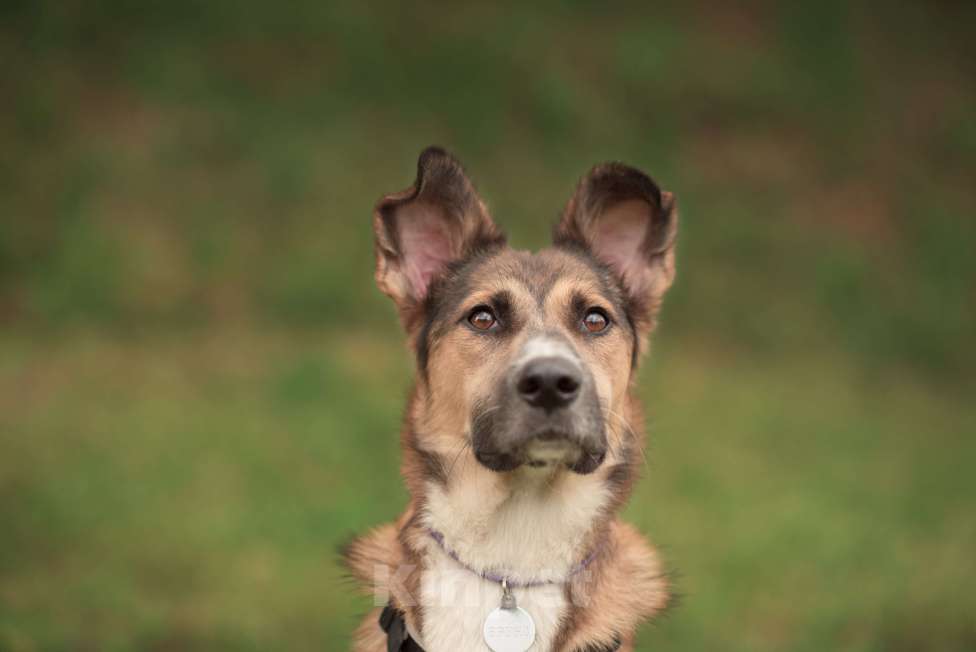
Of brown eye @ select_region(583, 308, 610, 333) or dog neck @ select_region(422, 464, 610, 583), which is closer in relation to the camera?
dog neck @ select_region(422, 464, 610, 583)

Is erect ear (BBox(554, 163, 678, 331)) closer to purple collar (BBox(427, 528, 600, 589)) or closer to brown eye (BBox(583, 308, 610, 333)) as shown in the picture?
brown eye (BBox(583, 308, 610, 333))

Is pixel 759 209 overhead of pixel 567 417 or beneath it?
overhead

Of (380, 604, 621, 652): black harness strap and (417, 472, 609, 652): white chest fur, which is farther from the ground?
(417, 472, 609, 652): white chest fur

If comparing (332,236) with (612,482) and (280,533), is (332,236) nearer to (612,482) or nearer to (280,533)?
(280,533)

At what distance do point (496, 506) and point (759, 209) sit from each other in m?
11.5

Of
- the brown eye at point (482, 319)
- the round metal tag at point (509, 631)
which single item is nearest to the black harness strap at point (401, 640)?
the round metal tag at point (509, 631)

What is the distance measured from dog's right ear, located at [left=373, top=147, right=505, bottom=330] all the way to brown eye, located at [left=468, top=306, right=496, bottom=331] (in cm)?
47

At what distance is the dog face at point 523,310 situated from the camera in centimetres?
439

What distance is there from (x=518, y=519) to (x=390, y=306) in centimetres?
896

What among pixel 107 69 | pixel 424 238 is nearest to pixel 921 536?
pixel 424 238

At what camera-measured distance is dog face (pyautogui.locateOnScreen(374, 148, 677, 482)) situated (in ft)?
14.4

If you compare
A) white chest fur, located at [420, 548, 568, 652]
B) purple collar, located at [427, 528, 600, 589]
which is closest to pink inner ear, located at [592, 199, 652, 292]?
purple collar, located at [427, 528, 600, 589]

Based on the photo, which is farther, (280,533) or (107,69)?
(107,69)

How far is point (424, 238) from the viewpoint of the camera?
5402 millimetres
